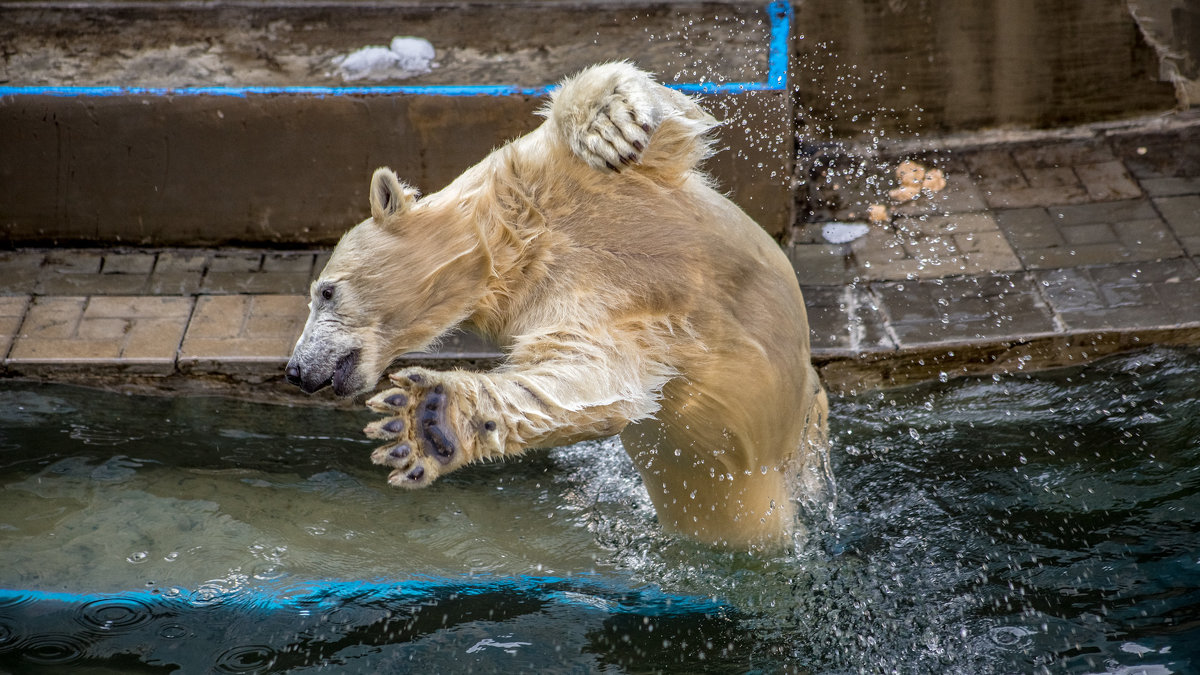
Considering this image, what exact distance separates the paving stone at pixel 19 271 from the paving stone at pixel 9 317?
0.08m

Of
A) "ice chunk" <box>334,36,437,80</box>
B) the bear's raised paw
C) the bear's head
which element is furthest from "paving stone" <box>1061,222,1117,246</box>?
the bear's head

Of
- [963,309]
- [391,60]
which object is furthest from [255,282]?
[963,309]

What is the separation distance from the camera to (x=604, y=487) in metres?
4.91

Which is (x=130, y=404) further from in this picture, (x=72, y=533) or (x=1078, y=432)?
(x=1078, y=432)

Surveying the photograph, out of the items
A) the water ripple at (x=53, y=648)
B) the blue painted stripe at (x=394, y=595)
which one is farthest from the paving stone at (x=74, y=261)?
the water ripple at (x=53, y=648)

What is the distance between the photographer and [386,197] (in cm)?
324

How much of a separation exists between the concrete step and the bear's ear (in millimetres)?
2482

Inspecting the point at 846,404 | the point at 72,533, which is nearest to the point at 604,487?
the point at 846,404

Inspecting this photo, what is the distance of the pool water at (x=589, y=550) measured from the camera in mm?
3977

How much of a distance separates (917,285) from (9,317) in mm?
4439

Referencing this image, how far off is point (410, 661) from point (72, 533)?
1.64m

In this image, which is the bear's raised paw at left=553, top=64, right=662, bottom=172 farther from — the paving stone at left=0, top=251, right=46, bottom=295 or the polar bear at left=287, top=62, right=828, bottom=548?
the paving stone at left=0, top=251, right=46, bottom=295

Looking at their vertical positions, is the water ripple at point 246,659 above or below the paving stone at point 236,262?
below

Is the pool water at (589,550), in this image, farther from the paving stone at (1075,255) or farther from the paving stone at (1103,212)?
the paving stone at (1103,212)
